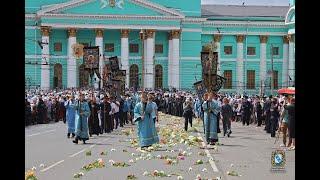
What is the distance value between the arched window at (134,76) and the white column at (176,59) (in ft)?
13.2

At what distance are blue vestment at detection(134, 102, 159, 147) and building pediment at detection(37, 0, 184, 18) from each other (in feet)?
182

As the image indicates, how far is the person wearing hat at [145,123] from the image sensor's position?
19703 millimetres

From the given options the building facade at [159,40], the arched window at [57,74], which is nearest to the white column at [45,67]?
the building facade at [159,40]

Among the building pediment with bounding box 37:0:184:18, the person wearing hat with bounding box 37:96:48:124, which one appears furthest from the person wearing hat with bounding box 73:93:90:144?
the building pediment with bounding box 37:0:184:18

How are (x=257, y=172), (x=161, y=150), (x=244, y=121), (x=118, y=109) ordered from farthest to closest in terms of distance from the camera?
(x=244, y=121)
(x=118, y=109)
(x=161, y=150)
(x=257, y=172)

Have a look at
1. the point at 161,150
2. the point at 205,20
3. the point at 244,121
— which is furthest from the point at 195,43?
the point at 161,150

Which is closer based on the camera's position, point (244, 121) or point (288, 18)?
point (244, 121)

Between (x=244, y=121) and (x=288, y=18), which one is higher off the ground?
(x=288, y=18)

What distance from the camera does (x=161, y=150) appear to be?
19.5 metres

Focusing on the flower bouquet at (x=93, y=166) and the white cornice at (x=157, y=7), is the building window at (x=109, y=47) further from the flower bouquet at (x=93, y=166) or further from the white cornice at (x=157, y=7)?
the flower bouquet at (x=93, y=166)
